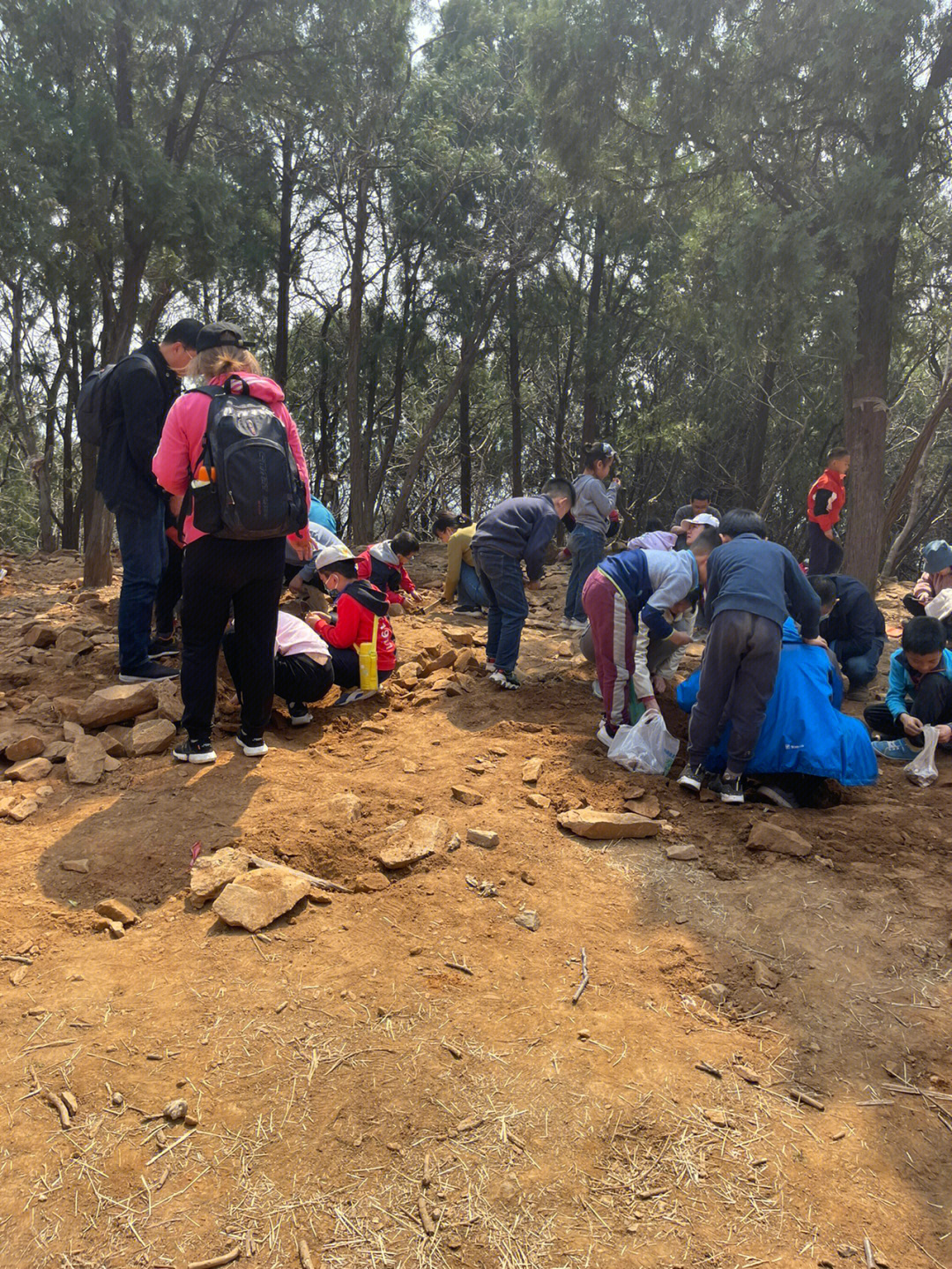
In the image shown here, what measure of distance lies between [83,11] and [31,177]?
1414 mm

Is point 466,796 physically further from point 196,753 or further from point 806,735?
point 806,735

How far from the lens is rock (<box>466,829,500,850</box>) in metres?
3.71

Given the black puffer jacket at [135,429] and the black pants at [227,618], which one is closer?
the black pants at [227,618]

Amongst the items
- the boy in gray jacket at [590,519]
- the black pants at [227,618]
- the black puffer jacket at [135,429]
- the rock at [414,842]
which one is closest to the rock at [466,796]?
the rock at [414,842]

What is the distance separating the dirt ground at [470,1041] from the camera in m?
2.02

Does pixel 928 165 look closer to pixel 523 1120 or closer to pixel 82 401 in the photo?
pixel 82 401

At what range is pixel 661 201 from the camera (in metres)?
9.83

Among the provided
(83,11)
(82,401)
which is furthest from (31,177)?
(82,401)

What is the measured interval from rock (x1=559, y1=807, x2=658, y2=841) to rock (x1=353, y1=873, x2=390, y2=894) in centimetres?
96


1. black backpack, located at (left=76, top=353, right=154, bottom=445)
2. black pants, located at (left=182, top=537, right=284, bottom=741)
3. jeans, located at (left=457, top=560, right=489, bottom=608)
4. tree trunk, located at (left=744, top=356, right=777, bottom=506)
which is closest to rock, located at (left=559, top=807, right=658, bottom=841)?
black pants, located at (left=182, top=537, right=284, bottom=741)

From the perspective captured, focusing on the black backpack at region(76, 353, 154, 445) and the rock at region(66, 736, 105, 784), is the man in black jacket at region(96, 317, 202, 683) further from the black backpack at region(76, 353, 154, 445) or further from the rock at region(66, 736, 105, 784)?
the rock at region(66, 736, 105, 784)

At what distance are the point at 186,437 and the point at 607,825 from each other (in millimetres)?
2505

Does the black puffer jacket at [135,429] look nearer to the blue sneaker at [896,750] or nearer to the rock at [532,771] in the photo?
the rock at [532,771]

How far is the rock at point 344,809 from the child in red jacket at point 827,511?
20.3 feet
